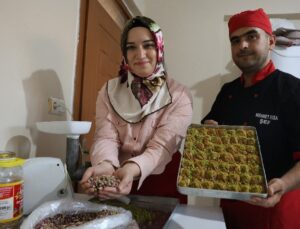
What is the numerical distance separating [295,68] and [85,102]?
1.75m

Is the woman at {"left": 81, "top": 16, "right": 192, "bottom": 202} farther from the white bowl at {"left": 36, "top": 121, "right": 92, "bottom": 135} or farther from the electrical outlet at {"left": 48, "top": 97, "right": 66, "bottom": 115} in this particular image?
the electrical outlet at {"left": 48, "top": 97, "right": 66, "bottom": 115}

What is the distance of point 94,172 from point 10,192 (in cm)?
26

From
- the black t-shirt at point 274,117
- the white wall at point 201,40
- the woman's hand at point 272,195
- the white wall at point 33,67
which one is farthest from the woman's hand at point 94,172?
the white wall at point 201,40

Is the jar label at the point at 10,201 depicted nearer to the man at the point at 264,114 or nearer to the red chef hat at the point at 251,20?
the man at the point at 264,114

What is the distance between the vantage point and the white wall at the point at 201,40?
254 centimetres

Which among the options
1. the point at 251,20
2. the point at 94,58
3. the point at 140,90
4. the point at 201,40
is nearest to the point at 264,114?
the point at 251,20

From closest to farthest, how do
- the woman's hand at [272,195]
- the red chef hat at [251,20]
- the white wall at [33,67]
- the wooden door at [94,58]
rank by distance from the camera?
Result: the woman's hand at [272,195]
the white wall at [33,67]
the red chef hat at [251,20]
the wooden door at [94,58]

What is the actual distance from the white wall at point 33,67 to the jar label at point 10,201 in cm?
31

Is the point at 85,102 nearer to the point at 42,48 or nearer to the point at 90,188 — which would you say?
the point at 42,48

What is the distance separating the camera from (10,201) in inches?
26.0

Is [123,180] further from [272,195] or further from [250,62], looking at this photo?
[250,62]

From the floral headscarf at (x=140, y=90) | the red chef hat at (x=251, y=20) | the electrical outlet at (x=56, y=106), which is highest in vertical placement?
the red chef hat at (x=251, y=20)

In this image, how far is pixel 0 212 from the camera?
2.10 feet

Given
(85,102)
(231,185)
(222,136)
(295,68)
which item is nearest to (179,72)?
(295,68)
